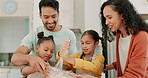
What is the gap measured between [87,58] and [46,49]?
20 centimetres

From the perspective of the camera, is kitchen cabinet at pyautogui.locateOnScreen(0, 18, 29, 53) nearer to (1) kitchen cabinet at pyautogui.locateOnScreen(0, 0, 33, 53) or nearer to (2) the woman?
(1) kitchen cabinet at pyautogui.locateOnScreen(0, 0, 33, 53)

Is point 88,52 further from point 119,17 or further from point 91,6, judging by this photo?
point 91,6

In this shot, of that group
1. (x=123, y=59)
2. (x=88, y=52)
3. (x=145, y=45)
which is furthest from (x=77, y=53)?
(x=145, y=45)

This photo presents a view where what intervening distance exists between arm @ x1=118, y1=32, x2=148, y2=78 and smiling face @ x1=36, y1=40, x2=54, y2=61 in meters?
0.37

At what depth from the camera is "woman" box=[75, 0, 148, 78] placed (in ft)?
2.39

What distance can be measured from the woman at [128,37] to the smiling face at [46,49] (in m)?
0.29

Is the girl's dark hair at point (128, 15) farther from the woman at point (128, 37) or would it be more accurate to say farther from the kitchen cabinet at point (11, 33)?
the kitchen cabinet at point (11, 33)

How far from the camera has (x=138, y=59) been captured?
730mm

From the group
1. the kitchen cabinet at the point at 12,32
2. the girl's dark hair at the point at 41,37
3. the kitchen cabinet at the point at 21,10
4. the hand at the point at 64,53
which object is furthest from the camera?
the kitchen cabinet at the point at 12,32

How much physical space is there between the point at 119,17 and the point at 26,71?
493 millimetres

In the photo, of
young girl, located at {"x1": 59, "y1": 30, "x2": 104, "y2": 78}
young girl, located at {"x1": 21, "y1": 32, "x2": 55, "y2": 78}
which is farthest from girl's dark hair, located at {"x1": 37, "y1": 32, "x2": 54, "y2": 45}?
young girl, located at {"x1": 59, "y1": 30, "x2": 104, "y2": 78}

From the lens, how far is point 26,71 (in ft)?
2.99

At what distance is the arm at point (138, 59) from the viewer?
722 millimetres

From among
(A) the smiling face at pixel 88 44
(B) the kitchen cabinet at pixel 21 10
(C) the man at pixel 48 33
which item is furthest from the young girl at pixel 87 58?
(B) the kitchen cabinet at pixel 21 10
